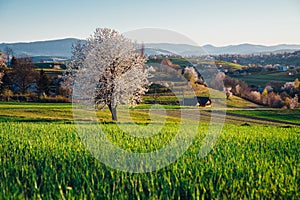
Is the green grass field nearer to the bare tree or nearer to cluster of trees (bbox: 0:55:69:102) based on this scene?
cluster of trees (bbox: 0:55:69:102)

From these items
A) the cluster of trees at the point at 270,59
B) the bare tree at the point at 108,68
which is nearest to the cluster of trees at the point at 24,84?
the bare tree at the point at 108,68

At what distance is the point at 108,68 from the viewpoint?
30.5 metres

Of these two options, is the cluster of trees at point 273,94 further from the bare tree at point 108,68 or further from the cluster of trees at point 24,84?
the bare tree at point 108,68

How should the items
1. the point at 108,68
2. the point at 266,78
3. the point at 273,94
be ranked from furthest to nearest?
1. the point at 266,78
2. the point at 273,94
3. the point at 108,68

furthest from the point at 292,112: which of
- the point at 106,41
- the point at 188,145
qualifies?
the point at 188,145

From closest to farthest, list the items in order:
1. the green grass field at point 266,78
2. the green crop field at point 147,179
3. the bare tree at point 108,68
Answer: the green crop field at point 147,179 → the bare tree at point 108,68 → the green grass field at point 266,78

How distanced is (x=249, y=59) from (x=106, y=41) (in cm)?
15751

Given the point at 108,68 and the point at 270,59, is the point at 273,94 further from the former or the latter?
the point at 270,59

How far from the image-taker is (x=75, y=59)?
32.7 m

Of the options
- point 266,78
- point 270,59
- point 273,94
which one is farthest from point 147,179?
point 270,59

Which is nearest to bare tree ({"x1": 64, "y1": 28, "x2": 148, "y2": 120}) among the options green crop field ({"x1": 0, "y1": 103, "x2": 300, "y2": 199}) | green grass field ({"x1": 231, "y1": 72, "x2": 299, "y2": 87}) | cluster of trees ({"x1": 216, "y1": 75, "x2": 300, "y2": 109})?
green crop field ({"x1": 0, "y1": 103, "x2": 300, "y2": 199})

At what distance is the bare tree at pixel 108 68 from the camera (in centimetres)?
3022

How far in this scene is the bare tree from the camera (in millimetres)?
30217

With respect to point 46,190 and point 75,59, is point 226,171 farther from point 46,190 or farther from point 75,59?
point 75,59
